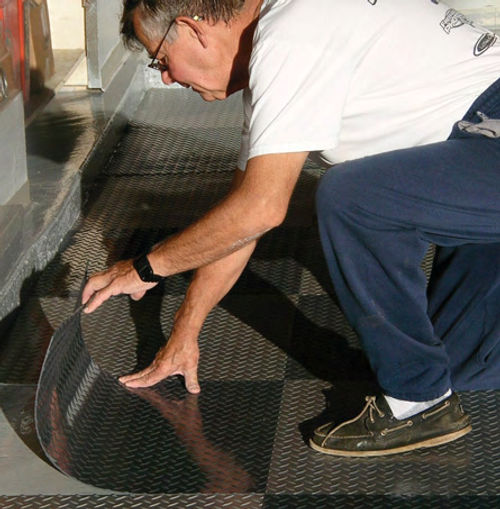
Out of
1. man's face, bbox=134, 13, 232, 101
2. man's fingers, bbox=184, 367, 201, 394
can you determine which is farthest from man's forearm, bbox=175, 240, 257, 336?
man's face, bbox=134, 13, 232, 101

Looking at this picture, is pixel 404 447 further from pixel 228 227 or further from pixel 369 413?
pixel 228 227

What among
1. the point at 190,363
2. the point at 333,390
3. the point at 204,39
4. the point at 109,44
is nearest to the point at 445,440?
the point at 333,390

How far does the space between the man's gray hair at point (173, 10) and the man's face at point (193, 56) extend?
18 millimetres

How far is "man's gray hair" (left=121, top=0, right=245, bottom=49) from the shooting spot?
7.75ft

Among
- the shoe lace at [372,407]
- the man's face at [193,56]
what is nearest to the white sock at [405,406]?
the shoe lace at [372,407]

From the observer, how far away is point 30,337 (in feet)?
10.3

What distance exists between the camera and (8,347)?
309 centimetres

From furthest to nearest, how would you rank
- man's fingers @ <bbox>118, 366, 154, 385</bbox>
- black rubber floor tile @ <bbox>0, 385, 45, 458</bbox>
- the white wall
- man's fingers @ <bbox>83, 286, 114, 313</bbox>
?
Answer: the white wall < man's fingers @ <bbox>118, 366, 154, 385</bbox> < black rubber floor tile @ <bbox>0, 385, 45, 458</bbox> < man's fingers @ <bbox>83, 286, 114, 313</bbox>

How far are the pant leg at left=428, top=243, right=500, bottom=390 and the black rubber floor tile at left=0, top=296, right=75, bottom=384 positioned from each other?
1.10m

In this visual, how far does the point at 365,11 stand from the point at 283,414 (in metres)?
0.99

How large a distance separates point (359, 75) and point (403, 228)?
1.18ft

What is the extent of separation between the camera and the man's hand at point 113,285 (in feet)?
8.22

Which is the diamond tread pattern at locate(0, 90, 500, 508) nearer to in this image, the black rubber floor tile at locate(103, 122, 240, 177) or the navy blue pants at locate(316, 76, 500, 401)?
the navy blue pants at locate(316, 76, 500, 401)

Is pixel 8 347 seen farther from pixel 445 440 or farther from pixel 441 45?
pixel 441 45
